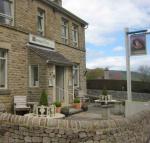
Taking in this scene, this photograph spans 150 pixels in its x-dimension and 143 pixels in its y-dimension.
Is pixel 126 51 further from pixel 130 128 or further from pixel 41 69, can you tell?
pixel 130 128

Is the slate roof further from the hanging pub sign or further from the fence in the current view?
the fence

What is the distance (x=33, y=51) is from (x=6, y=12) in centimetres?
247

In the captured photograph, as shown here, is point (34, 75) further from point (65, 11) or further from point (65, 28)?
point (65, 11)

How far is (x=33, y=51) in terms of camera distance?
16.2 m

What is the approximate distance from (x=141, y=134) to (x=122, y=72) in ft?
163

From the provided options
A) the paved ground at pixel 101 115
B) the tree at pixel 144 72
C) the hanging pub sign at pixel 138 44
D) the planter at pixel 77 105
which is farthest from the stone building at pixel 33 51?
the tree at pixel 144 72

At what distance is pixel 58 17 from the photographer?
2038 cm

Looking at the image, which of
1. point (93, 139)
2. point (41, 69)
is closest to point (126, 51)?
point (41, 69)

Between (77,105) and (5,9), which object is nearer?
(5,9)

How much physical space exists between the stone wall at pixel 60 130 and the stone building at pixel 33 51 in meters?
6.63

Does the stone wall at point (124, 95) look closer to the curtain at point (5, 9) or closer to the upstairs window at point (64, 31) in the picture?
the upstairs window at point (64, 31)

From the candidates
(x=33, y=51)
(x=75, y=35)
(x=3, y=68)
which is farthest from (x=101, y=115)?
(x=75, y=35)

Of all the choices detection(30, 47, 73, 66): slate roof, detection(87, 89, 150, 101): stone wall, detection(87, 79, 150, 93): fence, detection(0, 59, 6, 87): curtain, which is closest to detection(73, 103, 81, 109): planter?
detection(30, 47, 73, 66): slate roof

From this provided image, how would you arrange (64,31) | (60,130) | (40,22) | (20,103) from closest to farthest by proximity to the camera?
(60,130)
(20,103)
(40,22)
(64,31)
